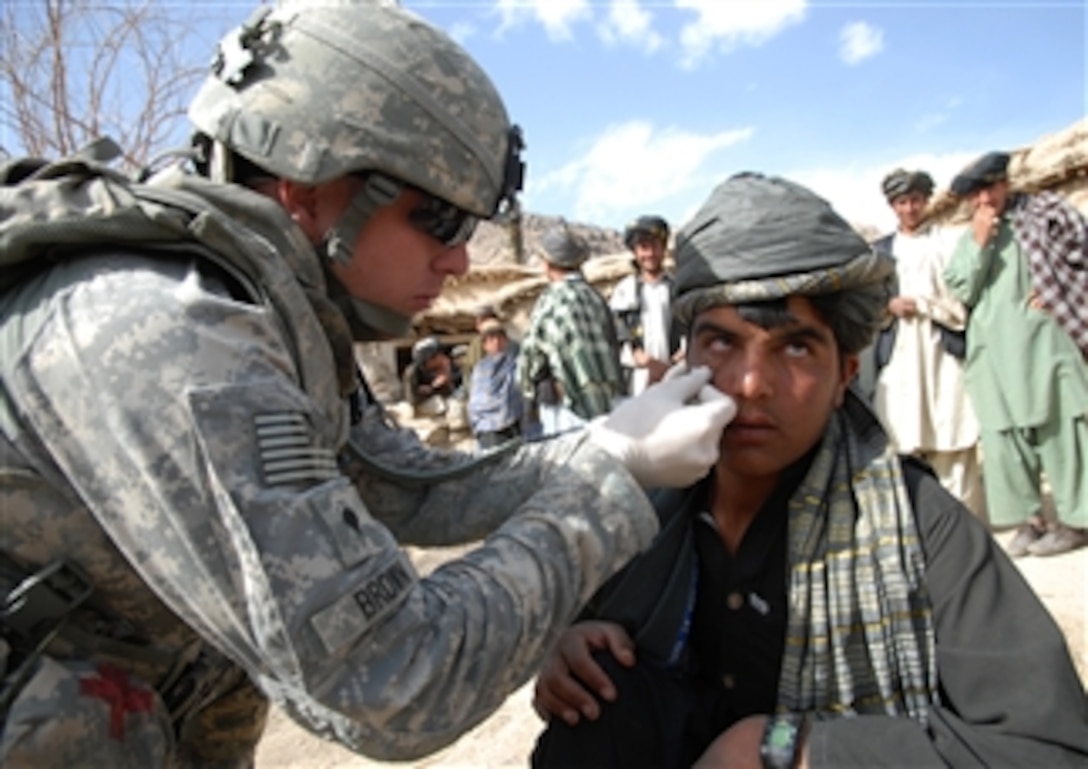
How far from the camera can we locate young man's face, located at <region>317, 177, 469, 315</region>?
156 cm

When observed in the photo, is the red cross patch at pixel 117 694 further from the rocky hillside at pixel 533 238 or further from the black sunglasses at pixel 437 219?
the rocky hillside at pixel 533 238

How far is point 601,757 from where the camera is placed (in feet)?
5.01

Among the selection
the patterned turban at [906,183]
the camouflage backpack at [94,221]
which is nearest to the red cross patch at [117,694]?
the camouflage backpack at [94,221]

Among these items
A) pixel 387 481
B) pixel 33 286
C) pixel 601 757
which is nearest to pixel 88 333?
pixel 33 286

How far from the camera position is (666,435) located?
1.54 m

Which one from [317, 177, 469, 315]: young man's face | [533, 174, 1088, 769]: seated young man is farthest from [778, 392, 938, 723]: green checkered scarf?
[317, 177, 469, 315]: young man's face

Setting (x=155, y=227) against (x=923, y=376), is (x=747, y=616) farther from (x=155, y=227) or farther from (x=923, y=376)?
(x=923, y=376)

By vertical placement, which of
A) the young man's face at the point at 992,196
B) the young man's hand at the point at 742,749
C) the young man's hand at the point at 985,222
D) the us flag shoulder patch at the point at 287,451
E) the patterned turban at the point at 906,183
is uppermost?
the patterned turban at the point at 906,183

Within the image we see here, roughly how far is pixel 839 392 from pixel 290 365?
45.2 inches

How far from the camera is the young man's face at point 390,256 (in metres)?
1.56

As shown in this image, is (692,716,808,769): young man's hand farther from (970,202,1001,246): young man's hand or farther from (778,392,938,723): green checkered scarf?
(970,202,1001,246): young man's hand

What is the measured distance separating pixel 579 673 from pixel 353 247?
90 centimetres

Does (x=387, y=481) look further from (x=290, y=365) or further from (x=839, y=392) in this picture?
(x=839, y=392)

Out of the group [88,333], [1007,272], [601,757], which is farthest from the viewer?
[1007,272]
